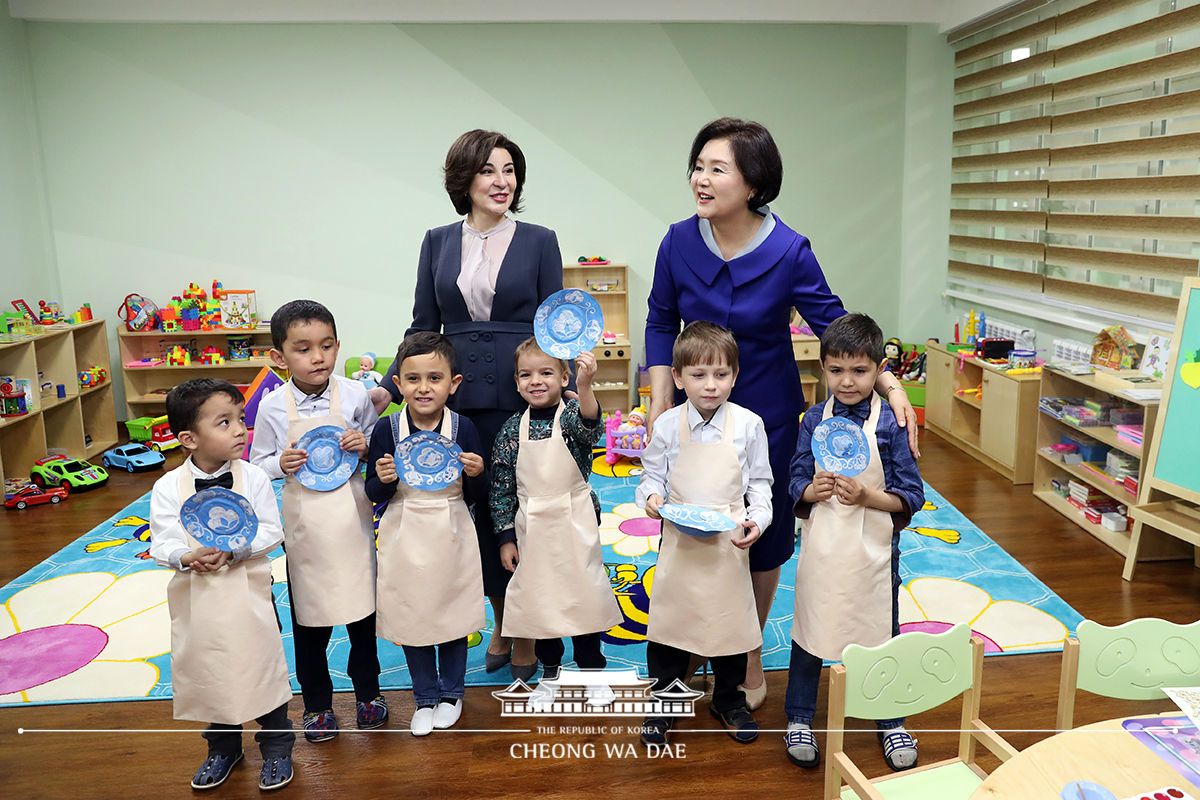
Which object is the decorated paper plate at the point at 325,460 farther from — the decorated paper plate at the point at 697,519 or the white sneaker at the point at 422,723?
the decorated paper plate at the point at 697,519

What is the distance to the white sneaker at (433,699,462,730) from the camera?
2.60m

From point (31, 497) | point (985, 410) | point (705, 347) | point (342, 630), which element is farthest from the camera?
point (985, 410)

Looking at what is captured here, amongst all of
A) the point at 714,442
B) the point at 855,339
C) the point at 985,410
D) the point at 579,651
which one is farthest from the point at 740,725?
the point at 985,410

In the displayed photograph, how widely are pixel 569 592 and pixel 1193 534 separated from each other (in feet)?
8.35

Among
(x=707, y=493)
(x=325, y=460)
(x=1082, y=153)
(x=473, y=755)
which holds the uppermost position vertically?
(x=1082, y=153)

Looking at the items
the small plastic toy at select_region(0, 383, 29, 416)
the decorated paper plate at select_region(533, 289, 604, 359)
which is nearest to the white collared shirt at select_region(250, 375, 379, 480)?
the decorated paper plate at select_region(533, 289, 604, 359)

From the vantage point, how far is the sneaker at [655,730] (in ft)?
8.20

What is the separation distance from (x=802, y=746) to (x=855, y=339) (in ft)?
3.74

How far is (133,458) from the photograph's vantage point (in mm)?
5715

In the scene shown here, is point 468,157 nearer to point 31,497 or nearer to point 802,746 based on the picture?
point 802,746

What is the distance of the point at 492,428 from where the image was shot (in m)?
2.67

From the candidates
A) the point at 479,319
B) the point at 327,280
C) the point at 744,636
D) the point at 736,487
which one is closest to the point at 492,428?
the point at 479,319

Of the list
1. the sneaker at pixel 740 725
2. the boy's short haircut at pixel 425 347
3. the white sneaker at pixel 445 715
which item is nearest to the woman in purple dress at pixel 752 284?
the sneaker at pixel 740 725

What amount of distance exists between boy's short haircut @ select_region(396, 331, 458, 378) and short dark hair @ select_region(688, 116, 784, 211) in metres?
0.92
